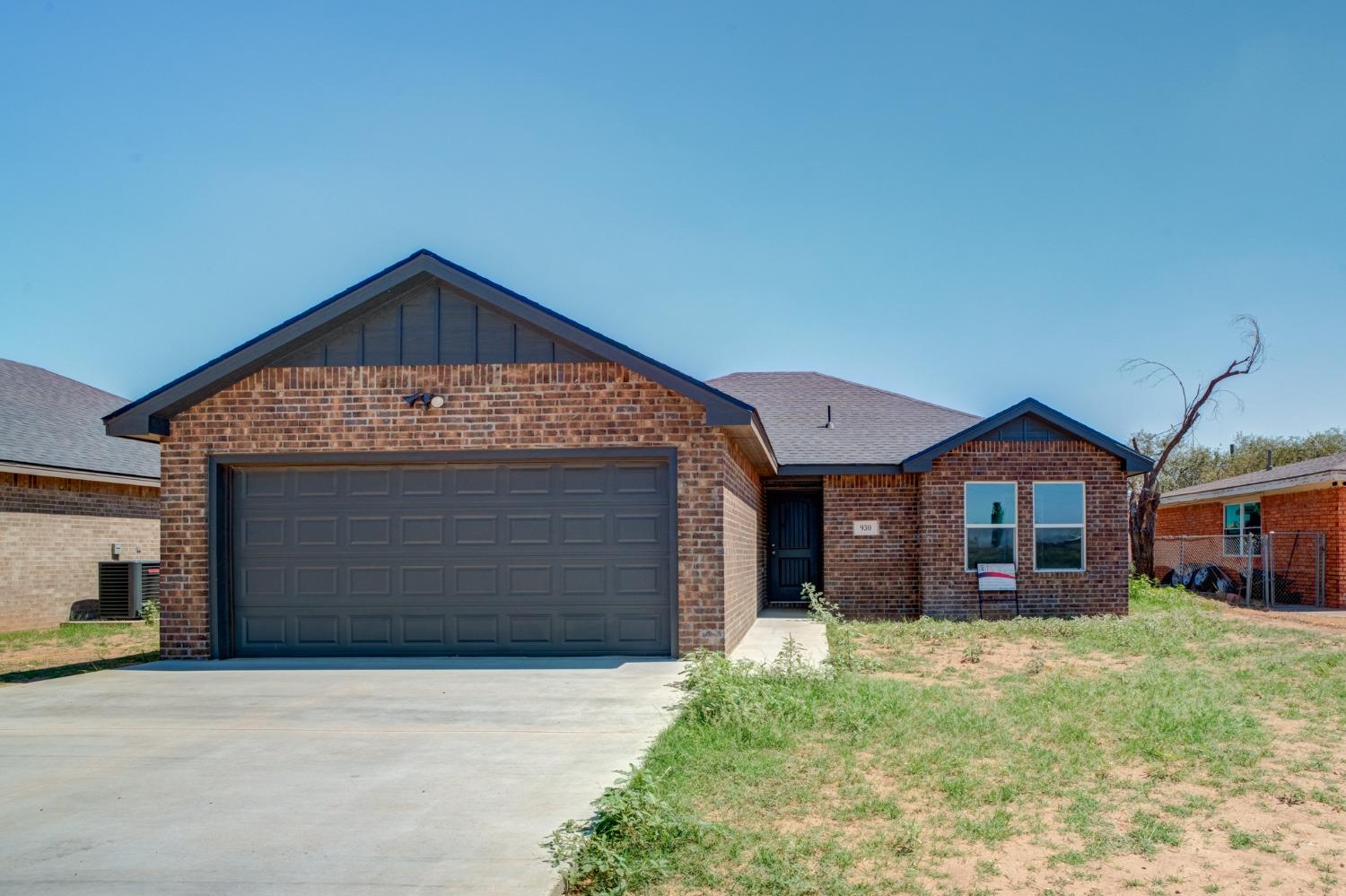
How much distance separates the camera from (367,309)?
39.0ft

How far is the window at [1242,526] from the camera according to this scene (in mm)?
23844

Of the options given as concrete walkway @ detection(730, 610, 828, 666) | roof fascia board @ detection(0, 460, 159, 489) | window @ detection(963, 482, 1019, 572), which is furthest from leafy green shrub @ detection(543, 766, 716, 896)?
roof fascia board @ detection(0, 460, 159, 489)

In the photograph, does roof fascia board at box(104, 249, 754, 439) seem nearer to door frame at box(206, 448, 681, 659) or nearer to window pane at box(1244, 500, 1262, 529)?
door frame at box(206, 448, 681, 659)

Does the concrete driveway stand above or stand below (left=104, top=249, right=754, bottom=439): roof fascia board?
below

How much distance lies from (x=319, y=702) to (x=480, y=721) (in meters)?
1.91

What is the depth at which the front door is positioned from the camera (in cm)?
1994

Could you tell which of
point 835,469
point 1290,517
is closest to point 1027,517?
point 835,469

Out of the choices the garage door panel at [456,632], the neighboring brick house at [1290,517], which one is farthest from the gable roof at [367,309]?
the neighboring brick house at [1290,517]

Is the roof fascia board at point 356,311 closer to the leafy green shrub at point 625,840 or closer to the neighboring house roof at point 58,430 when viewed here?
the neighboring house roof at point 58,430

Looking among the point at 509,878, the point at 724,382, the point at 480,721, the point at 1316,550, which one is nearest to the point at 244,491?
the point at 480,721

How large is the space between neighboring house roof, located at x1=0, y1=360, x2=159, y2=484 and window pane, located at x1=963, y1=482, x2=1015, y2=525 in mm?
15951

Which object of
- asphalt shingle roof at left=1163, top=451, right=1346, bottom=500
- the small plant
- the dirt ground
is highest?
asphalt shingle roof at left=1163, top=451, right=1346, bottom=500

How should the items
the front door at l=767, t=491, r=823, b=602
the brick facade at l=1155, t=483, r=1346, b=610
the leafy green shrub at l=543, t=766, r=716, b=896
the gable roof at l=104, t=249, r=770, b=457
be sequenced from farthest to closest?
1. the brick facade at l=1155, t=483, r=1346, b=610
2. the front door at l=767, t=491, r=823, b=602
3. the gable roof at l=104, t=249, r=770, b=457
4. the leafy green shrub at l=543, t=766, r=716, b=896

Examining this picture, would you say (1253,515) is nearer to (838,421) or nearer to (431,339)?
(838,421)
